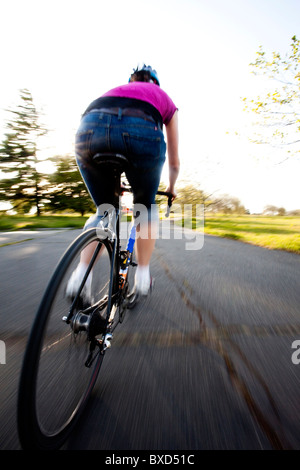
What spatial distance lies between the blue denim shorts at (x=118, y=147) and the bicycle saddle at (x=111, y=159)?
0.10 ft

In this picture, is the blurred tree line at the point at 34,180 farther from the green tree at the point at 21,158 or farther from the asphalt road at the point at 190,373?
the asphalt road at the point at 190,373

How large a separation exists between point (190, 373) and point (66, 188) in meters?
37.3

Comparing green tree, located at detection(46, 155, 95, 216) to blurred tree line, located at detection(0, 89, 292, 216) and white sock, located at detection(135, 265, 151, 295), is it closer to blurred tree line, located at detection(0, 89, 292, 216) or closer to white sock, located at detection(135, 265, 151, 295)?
blurred tree line, located at detection(0, 89, 292, 216)

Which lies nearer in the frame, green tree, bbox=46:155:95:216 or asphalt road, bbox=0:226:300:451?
asphalt road, bbox=0:226:300:451

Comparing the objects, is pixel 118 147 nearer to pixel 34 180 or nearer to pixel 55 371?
pixel 55 371

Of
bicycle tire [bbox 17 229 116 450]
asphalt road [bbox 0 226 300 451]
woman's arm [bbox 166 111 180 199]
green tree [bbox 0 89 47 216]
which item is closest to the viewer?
bicycle tire [bbox 17 229 116 450]

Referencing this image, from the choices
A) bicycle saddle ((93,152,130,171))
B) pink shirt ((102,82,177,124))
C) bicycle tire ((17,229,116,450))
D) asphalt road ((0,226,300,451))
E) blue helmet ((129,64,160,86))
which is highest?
blue helmet ((129,64,160,86))

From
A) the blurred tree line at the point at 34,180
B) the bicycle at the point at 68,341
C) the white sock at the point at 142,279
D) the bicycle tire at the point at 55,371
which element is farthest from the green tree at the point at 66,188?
the bicycle tire at the point at 55,371

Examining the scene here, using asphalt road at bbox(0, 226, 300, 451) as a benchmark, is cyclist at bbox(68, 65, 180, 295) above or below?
above

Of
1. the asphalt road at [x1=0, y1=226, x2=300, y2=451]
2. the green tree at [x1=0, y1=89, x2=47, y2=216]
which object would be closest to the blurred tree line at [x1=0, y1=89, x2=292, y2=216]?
the green tree at [x1=0, y1=89, x2=47, y2=216]

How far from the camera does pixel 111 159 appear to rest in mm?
1311

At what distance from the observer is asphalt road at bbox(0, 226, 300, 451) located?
987 millimetres

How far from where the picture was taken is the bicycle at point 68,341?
77 cm

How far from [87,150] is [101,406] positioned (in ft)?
4.21
